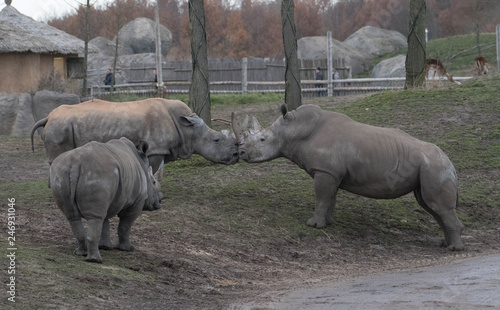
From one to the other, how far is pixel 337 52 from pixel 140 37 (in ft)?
43.4

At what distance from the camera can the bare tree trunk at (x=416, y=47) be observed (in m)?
15.8

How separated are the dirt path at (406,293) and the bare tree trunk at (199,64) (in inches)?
232

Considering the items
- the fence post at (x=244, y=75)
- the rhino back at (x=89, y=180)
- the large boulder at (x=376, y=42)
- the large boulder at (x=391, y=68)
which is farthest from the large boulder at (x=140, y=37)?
the rhino back at (x=89, y=180)

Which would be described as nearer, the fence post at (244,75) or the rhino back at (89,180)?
the rhino back at (89,180)

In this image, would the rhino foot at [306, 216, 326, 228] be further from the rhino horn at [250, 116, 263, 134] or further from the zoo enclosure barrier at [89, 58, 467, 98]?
the zoo enclosure barrier at [89, 58, 467, 98]

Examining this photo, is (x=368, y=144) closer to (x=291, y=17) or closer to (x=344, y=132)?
(x=344, y=132)

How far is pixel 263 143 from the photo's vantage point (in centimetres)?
1020

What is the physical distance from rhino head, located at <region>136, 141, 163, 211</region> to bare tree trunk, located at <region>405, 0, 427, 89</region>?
8.99 m

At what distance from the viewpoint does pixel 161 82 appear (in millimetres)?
31188

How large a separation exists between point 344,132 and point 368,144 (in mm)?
345

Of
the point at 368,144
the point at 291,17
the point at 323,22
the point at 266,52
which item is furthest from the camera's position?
the point at 323,22

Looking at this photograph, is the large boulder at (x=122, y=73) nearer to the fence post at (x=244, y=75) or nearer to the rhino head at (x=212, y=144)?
the fence post at (x=244, y=75)

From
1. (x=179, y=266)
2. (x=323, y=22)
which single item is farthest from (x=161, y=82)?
(x=323, y=22)

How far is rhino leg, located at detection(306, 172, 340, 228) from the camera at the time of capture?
956 cm
